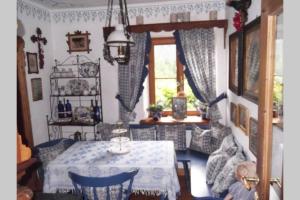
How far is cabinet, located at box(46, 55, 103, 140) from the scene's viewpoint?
15.4 ft

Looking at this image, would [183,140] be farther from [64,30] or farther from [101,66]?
[64,30]

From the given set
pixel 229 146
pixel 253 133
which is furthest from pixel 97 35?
pixel 253 133

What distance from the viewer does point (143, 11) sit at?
4.53 m

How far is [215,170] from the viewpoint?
3078mm

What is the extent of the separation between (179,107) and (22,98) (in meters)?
2.46

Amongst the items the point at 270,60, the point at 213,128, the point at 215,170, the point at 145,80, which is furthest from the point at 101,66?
the point at 270,60

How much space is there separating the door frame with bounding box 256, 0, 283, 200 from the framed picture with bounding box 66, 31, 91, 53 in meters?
3.74

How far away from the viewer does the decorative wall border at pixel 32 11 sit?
155 inches

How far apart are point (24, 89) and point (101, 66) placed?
1.61m

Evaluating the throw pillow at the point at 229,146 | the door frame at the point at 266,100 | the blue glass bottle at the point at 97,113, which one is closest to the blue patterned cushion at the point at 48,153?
the blue glass bottle at the point at 97,113

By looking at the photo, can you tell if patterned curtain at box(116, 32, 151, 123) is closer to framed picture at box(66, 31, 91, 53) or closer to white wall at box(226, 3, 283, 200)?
framed picture at box(66, 31, 91, 53)

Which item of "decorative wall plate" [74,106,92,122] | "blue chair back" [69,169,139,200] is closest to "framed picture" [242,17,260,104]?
"blue chair back" [69,169,139,200]

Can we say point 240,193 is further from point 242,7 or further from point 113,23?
point 113,23

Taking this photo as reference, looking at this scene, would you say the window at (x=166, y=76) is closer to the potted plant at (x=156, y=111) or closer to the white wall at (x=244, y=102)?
the potted plant at (x=156, y=111)
